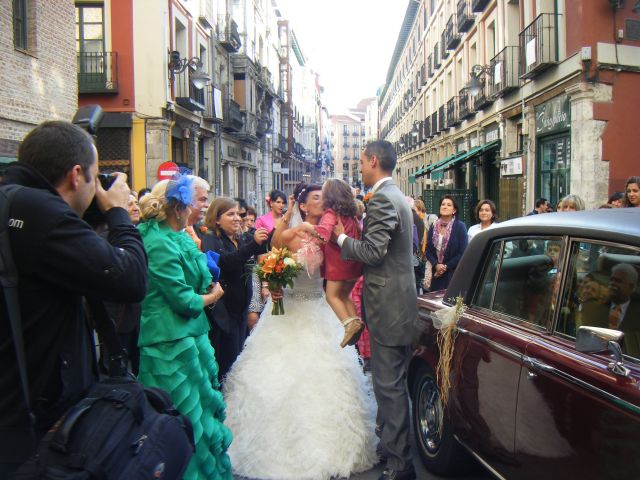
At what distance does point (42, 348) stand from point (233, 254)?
9.96 feet

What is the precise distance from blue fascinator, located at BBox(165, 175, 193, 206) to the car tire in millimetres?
2117

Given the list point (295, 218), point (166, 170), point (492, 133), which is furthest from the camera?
point (492, 133)

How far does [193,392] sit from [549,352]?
2.02m

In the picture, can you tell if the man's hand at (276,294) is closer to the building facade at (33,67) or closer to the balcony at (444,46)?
the building facade at (33,67)

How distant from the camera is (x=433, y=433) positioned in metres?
3.94

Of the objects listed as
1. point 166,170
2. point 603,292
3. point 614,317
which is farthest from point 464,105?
point 614,317

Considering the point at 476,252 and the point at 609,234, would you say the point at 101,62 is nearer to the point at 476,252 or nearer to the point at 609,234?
the point at 476,252

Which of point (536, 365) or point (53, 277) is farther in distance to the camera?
point (536, 365)

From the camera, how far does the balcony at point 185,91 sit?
1834 centimetres

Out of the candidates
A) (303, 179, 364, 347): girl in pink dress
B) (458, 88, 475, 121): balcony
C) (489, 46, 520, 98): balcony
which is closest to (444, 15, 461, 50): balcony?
(458, 88, 475, 121): balcony

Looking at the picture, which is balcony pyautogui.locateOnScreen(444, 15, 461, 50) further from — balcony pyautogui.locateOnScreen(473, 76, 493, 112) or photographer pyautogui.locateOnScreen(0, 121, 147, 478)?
photographer pyautogui.locateOnScreen(0, 121, 147, 478)

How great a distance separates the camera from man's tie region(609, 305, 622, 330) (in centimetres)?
242

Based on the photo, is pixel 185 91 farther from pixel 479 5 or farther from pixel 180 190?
pixel 180 190

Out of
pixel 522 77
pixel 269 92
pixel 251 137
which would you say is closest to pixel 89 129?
Result: pixel 522 77
